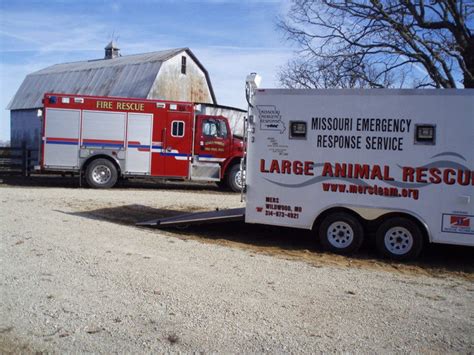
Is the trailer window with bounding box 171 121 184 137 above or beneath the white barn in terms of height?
beneath

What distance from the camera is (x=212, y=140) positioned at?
53.6 feet

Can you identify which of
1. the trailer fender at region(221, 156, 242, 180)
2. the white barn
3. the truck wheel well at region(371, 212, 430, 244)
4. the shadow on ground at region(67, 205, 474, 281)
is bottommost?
the shadow on ground at region(67, 205, 474, 281)

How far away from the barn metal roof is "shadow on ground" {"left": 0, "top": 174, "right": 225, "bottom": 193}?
12.6 metres

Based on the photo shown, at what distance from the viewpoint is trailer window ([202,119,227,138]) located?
16.3m

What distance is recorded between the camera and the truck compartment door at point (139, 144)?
1621 centimetres

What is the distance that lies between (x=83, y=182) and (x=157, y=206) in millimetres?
5933

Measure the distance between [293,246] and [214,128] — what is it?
26.3ft

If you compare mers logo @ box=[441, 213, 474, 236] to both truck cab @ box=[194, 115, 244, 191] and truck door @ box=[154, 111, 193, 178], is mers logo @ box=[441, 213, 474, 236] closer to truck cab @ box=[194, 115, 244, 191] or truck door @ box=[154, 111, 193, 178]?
truck cab @ box=[194, 115, 244, 191]

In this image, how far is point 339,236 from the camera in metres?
8.49

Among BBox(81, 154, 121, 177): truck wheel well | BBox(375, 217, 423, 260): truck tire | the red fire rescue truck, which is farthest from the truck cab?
BBox(375, 217, 423, 260): truck tire

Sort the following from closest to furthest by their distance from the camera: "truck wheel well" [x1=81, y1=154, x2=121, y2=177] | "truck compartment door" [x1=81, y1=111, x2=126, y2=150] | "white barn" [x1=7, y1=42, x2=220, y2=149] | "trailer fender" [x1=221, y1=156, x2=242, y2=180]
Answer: "truck compartment door" [x1=81, y1=111, x2=126, y2=150] → "truck wheel well" [x1=81, y1=154, x2=121, y2=177] → "trailer fender" [x1=221, y1=156, x2=242, y2=180] → "white barn" [x1=7, y1=42, x2=220, y2=149]

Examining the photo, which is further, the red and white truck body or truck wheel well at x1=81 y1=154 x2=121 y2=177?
truck wheel well at x1=81 y1=154 x2=121 y2=177

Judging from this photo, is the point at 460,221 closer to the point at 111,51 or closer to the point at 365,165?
the point at 365,165

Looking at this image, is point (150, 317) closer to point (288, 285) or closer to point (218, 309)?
point (218, 309)
